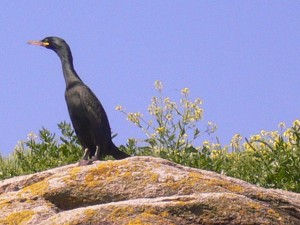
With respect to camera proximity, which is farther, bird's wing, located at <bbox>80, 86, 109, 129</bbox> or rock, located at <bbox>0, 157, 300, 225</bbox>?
bird's wing, located at <bbox>80, 86, 109, 129</bbox>

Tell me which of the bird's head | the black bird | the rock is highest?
the bird's head

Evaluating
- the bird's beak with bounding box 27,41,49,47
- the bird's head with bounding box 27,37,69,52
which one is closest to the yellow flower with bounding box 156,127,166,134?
the bird's head with bounding box 27,37,69,52

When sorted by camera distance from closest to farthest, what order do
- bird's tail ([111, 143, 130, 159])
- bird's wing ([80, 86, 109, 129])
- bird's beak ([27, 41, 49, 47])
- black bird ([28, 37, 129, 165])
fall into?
bird's tail ([111, 143, 130, 159]) < black bird ([28, 37, 129, 165]) < bird's wing ([80, 86, 109, 129]) < bird's beak ([27, 41, 49, 47])

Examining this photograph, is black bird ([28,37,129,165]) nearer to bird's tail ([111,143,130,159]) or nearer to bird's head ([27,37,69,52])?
bird's tail ([111,143,130,159])

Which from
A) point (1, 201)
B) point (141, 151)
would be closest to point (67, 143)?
point (141, 151)

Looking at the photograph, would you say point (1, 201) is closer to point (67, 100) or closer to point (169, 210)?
point (169, 210)

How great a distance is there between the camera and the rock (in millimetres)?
5980

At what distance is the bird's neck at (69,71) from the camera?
11.6m

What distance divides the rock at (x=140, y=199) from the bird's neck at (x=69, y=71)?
15.1 feet

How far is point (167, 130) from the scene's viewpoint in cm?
1188

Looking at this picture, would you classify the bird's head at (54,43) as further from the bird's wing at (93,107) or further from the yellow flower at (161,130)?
the yellow flower at (161,130)

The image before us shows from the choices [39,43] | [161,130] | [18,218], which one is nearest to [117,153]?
[161,130]

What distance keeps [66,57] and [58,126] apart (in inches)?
34.8

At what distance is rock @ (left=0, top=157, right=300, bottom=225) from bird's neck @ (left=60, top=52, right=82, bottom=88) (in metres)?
4.59
